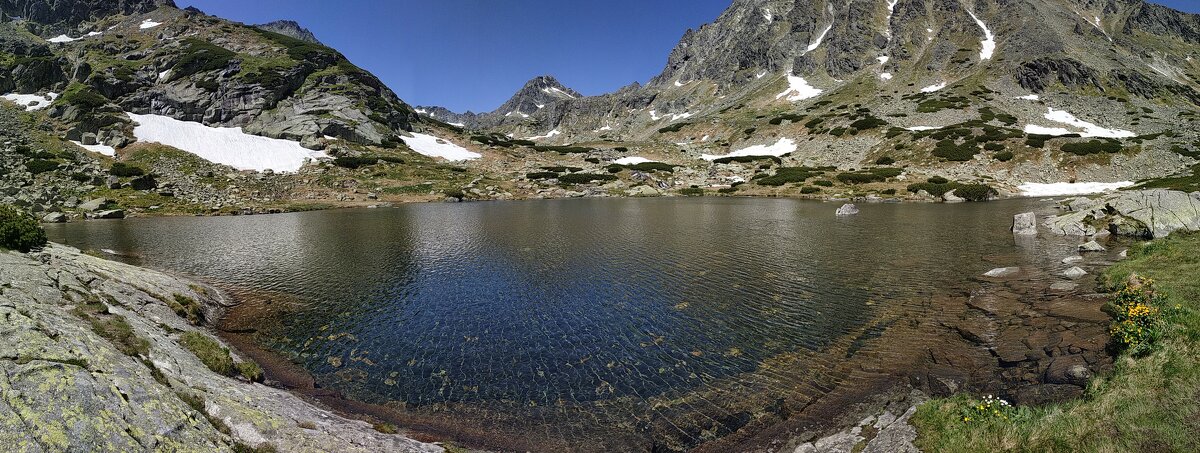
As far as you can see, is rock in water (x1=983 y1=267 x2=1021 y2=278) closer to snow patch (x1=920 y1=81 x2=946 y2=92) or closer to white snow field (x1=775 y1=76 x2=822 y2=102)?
snow patch (x1=920 y1=81 x2=946 y2=92)

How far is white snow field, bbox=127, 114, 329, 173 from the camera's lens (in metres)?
76.4

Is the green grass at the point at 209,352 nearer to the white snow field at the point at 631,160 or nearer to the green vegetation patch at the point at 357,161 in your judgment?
the green vegetation patch at the point at 357,161

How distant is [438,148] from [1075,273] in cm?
10882

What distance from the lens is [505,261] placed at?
26672 millimetres

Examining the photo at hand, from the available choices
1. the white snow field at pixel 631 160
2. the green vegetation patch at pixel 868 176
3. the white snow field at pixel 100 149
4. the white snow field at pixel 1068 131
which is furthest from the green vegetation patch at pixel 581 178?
the white snow field at pixel 1068 131

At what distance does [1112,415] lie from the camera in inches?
291

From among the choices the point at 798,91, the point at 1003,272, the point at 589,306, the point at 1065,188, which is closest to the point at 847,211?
the point at 1003,272

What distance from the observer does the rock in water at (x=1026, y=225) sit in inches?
1206

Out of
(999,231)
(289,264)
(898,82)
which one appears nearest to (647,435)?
(289,264)

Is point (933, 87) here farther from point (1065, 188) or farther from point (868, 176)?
point (868, 176)

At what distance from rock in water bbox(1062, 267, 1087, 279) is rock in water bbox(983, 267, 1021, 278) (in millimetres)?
1657

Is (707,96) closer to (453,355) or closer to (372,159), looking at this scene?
(372,159)

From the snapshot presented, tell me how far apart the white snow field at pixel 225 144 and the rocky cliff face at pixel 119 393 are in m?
76.3

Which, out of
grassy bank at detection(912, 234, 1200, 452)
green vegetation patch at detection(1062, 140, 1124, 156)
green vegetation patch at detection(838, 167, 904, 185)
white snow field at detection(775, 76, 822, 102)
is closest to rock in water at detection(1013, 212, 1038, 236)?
grassy bank at detection(912, 234, 1200, 452)
